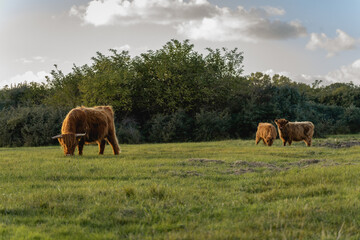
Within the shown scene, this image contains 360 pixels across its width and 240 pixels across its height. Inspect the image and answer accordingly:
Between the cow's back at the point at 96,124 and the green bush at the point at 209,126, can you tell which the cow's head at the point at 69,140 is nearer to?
the cow's back at the point at 96,124

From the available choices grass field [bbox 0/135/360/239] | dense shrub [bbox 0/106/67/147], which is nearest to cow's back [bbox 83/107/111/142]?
grass field [bbox 0/135/360/239]

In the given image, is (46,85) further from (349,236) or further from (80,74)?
(349,236)

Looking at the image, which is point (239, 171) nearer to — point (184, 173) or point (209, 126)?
point (184, 173)

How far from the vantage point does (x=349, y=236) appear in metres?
4.74

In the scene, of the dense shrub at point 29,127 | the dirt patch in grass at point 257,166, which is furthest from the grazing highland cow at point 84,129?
the dense shrub at point 29,127

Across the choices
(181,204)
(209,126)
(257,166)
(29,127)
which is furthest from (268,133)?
(29,127)

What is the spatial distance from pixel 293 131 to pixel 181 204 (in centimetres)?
1782

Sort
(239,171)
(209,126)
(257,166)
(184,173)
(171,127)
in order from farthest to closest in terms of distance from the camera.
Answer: (209,126)
(171,127)
(257,166)
(239,171)
(184,173)

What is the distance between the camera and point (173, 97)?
117 ft

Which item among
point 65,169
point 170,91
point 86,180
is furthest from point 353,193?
point 170,91

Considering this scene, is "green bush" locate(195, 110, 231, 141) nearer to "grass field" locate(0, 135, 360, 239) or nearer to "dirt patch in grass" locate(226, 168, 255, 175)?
"dirt patch in grass" locate(226, 168, 255, 175)

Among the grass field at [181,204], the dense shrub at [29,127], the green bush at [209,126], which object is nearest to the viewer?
the grass field at [181,204]

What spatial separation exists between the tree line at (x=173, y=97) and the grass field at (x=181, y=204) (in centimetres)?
2242

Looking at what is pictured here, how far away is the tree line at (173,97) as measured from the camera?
33.5 meters
